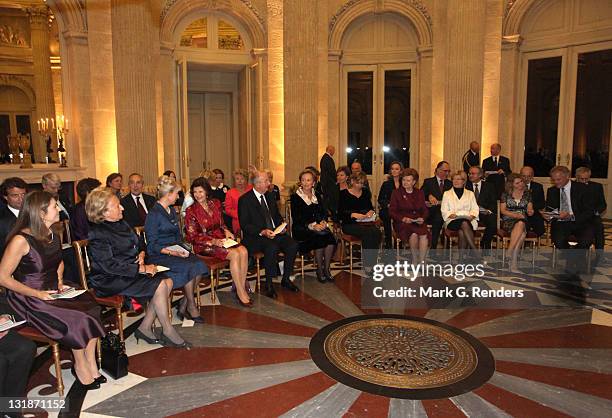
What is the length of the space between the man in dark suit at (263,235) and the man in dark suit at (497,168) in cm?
451

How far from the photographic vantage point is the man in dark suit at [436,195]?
676cm

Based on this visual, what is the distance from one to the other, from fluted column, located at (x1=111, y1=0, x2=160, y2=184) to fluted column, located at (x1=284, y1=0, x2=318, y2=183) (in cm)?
247

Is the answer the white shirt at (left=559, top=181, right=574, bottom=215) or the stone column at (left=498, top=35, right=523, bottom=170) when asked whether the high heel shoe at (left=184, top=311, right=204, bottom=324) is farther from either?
the stone column at (left=498, top=35, right=523, bottom=170)

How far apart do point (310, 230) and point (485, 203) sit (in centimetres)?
255

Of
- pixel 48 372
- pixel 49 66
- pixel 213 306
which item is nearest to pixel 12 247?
pixel 48 372

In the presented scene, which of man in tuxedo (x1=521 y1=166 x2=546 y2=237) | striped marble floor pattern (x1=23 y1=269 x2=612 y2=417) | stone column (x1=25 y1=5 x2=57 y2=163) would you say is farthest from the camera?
stone column (x1=25 y1=5 x2=57 y2=163)

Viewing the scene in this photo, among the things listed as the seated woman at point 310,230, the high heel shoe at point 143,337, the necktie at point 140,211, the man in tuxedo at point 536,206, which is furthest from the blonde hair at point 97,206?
the man in tuxedo at point 536,206

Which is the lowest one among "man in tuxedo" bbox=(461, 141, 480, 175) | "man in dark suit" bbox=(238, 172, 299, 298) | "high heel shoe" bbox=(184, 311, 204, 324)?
"high heel shoe" bbox=(184, 311, 204, 324)

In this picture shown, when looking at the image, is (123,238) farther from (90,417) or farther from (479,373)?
(479,373)

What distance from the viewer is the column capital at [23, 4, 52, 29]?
13680mm

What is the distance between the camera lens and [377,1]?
34.9ft

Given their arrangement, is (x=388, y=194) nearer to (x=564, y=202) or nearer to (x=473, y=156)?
(x=564, y=202)

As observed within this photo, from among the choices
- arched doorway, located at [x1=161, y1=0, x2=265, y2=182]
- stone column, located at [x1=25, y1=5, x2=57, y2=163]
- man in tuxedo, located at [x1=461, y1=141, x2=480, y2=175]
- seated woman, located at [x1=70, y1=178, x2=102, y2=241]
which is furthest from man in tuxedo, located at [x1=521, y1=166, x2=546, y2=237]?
stone column, located at [x1=25, y1=5, x2=57, y2=163]

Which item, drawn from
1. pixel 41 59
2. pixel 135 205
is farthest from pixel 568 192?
pixel 41 59
